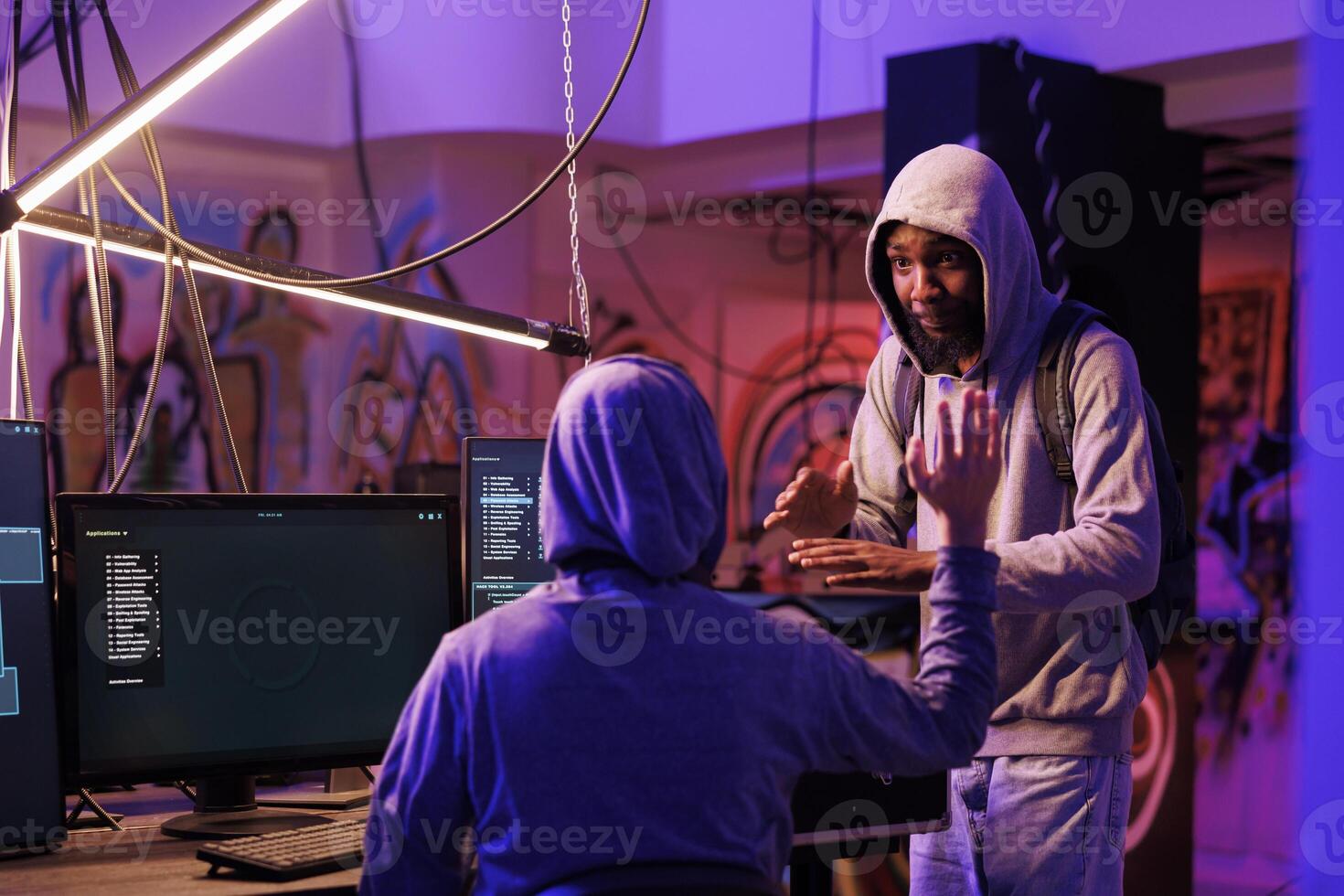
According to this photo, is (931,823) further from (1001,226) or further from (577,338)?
(577,338)

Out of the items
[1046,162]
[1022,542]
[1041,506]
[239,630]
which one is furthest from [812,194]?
[239,630]

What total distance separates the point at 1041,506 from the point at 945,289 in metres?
0.38

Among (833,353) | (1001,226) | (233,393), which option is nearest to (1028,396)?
(1001,226)

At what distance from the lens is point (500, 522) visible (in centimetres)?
257

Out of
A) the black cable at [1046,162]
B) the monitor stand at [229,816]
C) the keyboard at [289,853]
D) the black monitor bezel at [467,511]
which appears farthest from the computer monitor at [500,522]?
the black cable at [1046,162]

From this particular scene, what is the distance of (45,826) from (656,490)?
112 centimetres

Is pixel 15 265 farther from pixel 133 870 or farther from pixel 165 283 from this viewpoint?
pixel 133 870

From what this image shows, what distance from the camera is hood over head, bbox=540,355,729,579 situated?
4.90 ft

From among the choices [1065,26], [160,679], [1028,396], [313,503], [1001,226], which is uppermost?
[1065,26]

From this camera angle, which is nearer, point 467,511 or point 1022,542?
point 1022,542

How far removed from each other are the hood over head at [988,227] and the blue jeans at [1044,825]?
2.05 ft

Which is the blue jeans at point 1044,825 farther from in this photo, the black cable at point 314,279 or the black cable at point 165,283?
the black cable at point 165,283

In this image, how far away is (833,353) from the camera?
8562mm

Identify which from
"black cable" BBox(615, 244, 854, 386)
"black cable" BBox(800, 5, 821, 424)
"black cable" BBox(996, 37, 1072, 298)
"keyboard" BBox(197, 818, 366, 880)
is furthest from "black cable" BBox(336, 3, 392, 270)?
"keyboard" BBox(197, 818, 366, 880)
